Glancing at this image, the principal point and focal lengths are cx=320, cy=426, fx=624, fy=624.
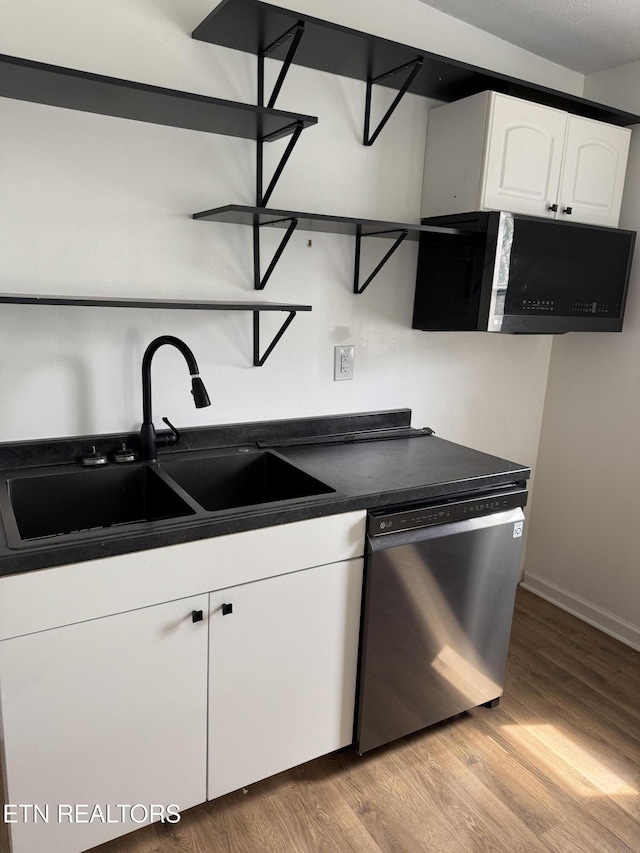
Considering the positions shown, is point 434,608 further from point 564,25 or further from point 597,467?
point 564,25

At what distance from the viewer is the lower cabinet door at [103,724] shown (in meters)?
1.35

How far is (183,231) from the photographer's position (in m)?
1.91

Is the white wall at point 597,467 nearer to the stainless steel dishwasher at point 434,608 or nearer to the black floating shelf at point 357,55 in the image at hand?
the black floating shelf at point 357,55

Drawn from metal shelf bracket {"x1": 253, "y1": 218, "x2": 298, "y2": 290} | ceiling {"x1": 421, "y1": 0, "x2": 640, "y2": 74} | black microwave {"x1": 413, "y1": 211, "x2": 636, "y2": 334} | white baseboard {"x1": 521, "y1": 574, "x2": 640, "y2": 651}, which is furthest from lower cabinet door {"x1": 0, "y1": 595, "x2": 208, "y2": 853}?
ceiling {"x1": 421, "y1": 0, "x2": 640, "y2": 74}

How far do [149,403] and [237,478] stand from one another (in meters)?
0.39

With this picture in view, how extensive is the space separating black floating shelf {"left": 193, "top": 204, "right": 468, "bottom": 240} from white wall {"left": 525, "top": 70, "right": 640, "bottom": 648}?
3.30ft

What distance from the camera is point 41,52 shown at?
1.63 m

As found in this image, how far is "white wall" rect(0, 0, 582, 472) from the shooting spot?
5.56 feet

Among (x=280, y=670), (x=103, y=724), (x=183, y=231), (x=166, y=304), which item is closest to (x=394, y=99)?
(x=183, y=231)

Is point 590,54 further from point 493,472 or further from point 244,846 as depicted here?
point 244,846

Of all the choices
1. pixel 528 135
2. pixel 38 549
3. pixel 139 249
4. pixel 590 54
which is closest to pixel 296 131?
pixel 139 249

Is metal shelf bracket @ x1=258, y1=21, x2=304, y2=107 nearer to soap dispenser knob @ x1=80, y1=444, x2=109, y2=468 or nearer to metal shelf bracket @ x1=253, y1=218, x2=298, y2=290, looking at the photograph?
metal shelf bracket @ x1=253, y1=218, x2=298, y2=290

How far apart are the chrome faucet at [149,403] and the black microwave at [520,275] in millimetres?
986

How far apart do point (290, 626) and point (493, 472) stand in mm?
782
